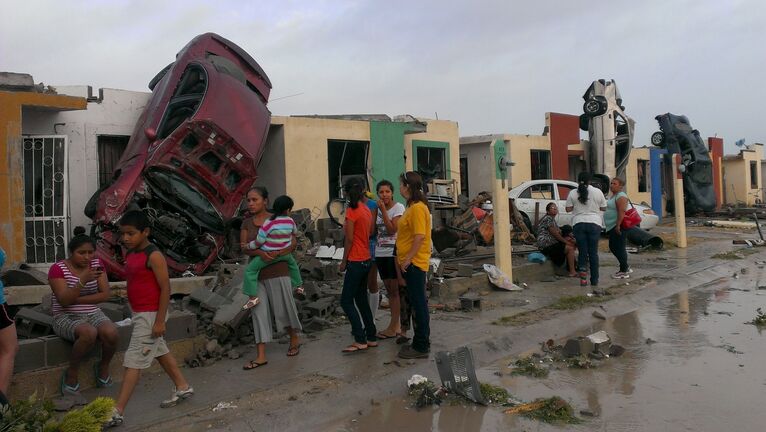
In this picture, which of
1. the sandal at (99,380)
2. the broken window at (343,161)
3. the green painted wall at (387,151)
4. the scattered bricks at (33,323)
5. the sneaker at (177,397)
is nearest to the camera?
the sneaker at (177,397)

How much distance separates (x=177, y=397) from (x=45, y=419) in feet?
3.67

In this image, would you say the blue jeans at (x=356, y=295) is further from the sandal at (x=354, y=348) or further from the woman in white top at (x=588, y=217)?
the woman in white top at (x=588, y=217)

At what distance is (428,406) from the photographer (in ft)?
15.1

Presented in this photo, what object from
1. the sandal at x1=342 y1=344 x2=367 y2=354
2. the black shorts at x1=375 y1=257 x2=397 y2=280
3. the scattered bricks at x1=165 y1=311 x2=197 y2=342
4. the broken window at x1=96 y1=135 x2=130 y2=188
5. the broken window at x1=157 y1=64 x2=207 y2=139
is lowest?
the sandal at x1=342 y1=344 x2=367 y2=354

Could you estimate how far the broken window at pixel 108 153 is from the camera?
11.3 metres

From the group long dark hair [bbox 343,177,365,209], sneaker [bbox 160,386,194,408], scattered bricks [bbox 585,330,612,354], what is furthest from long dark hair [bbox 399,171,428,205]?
sneaker [bbox 160,386,194,408]

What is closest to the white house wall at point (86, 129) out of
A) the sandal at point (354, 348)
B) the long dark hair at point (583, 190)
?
the sandal at point (354, 348)

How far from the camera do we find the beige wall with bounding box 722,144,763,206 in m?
32.8

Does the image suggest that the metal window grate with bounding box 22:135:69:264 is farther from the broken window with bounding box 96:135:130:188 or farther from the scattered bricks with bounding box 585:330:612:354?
the scattered bricks with bounding box 585:330:612:354

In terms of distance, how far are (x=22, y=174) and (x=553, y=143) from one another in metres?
17.5

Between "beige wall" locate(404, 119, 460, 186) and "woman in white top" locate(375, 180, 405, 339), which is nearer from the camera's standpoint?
"woman in white top" locate(375, 180, 405, 339)

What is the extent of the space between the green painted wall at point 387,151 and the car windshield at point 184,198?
247 inches

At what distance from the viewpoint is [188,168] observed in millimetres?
8938

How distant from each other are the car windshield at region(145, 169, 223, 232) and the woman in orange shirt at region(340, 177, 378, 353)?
12.4 feet
